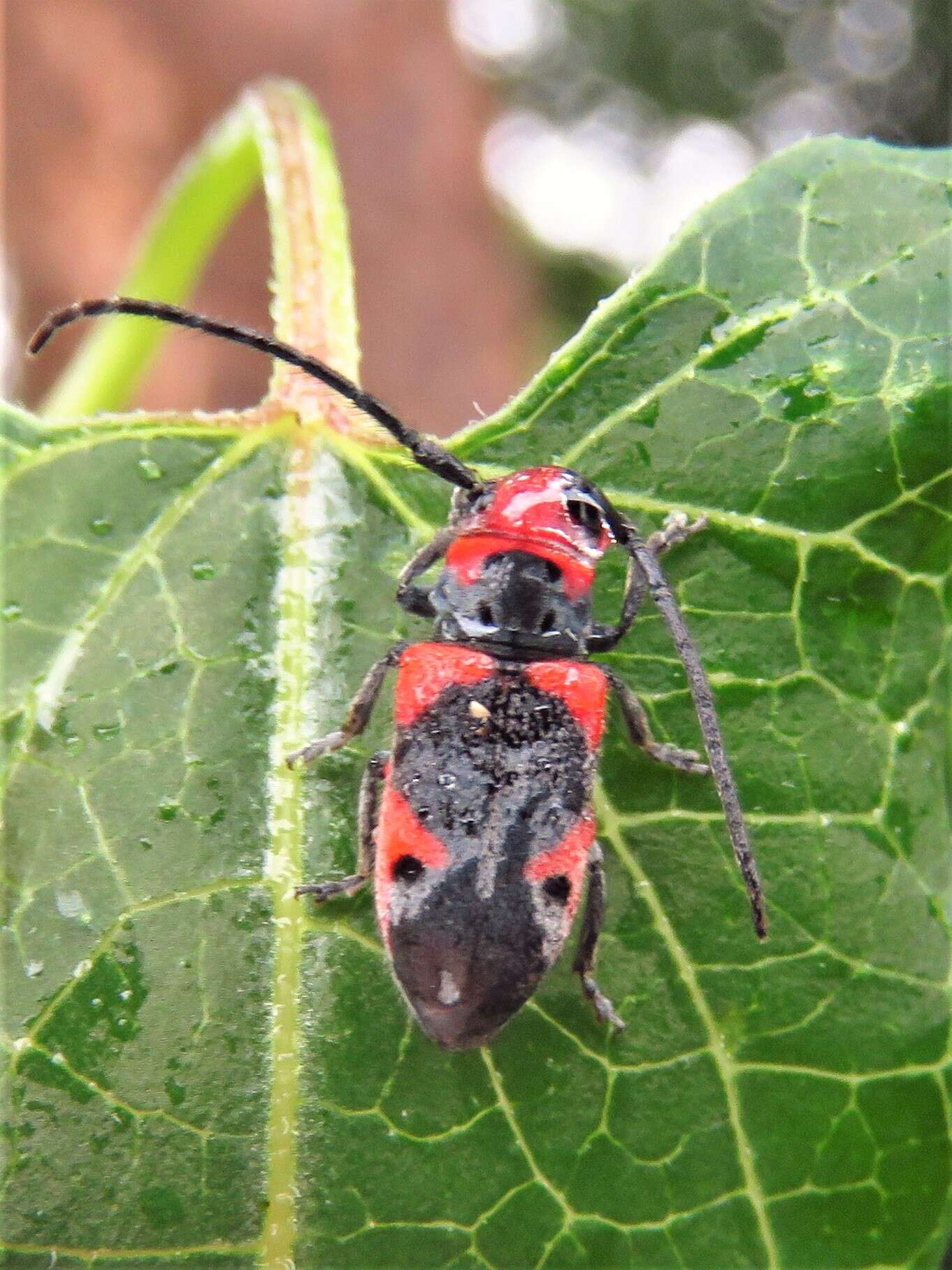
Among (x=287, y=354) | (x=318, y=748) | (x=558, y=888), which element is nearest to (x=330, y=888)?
(x=318, y=748)

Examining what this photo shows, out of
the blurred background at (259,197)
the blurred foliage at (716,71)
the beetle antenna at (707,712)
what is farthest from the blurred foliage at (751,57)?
the beetle antenna at (707,712)

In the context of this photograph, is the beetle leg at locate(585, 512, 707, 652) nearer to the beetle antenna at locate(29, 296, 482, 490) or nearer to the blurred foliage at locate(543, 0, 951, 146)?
the beetle antenna at locate(29, 296, 482, 490)

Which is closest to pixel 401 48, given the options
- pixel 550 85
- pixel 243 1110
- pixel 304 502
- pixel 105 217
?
pixel 105 217

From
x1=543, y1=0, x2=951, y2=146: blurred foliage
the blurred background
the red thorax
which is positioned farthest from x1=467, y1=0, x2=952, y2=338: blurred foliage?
the red thorax

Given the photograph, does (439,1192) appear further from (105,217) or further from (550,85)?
(550,85)

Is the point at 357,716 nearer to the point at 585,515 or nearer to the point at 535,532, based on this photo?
the point at 535,532

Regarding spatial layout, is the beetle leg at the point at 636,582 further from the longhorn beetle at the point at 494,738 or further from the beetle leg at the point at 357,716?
the beetle leg at the point at 357,716
